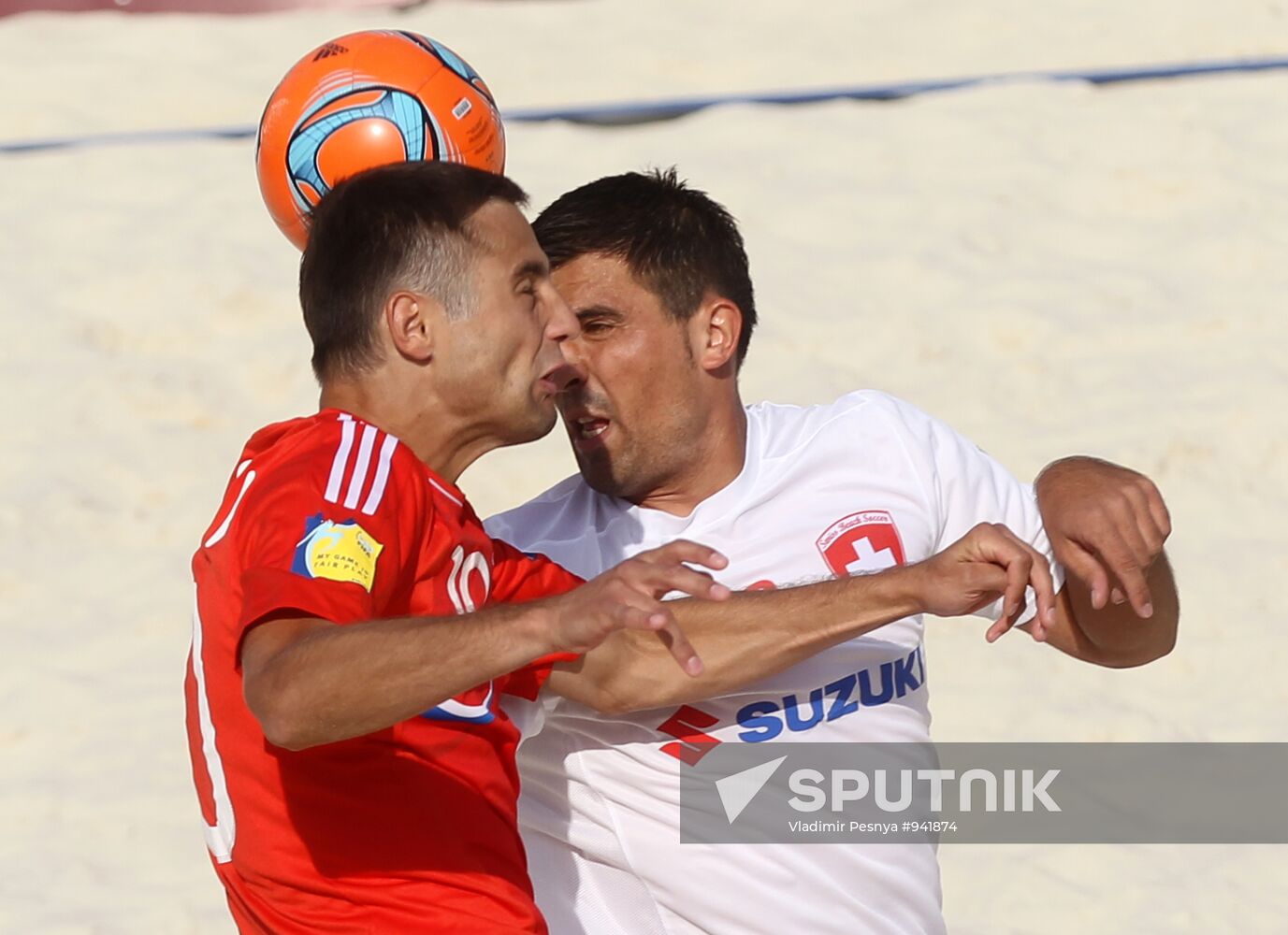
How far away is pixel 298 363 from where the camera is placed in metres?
6.73

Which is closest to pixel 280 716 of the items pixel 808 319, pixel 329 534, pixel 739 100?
pixel 329 534

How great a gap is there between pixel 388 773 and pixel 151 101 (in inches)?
267

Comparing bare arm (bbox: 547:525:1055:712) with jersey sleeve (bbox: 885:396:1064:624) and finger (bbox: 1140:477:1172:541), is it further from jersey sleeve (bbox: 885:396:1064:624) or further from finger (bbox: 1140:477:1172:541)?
jersey sleeve (bbox: 885:396:1064:624)

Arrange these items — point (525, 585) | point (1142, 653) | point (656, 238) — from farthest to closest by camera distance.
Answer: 1. point (656, 238)
2. point (1142, 653)
3. point (525, 585)

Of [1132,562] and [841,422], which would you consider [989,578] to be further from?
[841,422]

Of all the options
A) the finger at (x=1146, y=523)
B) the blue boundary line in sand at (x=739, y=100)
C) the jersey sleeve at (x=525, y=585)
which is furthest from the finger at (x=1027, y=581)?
the blue boundary line in sand at (x=739, y=100)

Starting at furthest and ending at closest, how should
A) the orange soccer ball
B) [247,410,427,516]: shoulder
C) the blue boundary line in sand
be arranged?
the blue boundary line in sand
the orange soccer ball
[247,410,427,516]: shoulder

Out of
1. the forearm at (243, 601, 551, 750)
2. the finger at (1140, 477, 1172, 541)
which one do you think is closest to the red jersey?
the forearm at (243, 601, 551, 750)

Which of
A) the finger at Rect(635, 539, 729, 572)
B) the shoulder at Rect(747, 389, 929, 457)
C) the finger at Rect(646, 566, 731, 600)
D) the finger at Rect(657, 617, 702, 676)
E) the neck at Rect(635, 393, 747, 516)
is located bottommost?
the finger at Rect(657, 617, 702, 676)

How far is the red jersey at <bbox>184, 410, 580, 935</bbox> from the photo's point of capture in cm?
241

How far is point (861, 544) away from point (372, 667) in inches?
53.0

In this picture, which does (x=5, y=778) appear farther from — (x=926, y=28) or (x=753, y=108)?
(x=926, y=28)

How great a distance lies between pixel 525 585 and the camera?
2.97 meters

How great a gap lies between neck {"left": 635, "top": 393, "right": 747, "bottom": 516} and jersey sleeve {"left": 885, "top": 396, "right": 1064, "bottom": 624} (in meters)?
0.30
